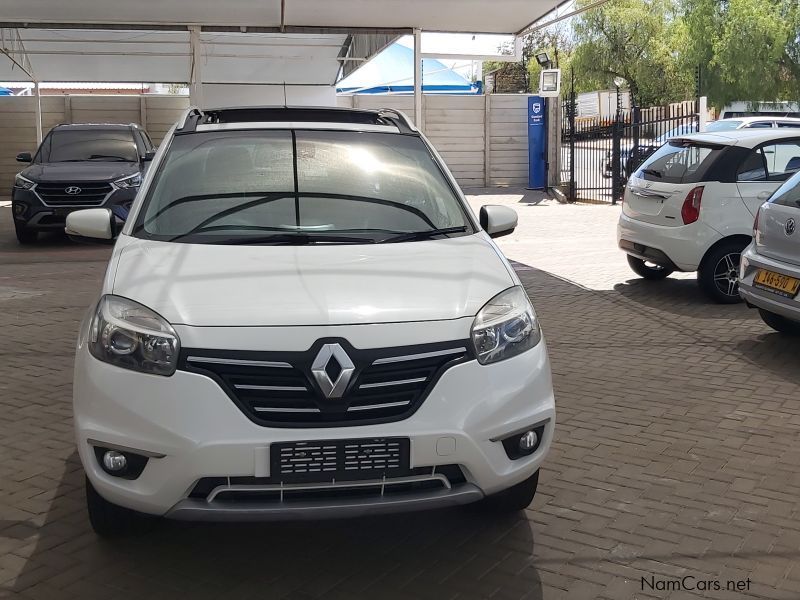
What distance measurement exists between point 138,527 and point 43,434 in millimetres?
1765

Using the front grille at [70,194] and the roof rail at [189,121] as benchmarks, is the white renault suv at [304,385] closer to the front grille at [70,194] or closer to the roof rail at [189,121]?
the roof rail at [189,121]

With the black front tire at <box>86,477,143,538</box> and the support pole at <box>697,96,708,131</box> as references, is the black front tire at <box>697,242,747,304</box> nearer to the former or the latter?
the black front tire at <box>86,477,143,538</box>

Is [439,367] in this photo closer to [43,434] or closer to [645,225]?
[43,434]

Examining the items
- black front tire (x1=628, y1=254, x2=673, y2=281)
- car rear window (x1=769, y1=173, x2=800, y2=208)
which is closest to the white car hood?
car rear window (x1=769, y1=173, x2=800, y2=208)

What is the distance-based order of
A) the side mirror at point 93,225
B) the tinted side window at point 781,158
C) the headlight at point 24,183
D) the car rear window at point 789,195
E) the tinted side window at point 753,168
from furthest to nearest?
the headlight at point 24,183 → the tinted side window at point 781,158 → the tinted side window at point 753,168 → the car rear window at point 789,195 → the side mirror at point 93,225

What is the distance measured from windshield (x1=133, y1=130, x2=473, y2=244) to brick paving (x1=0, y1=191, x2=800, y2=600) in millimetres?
1281

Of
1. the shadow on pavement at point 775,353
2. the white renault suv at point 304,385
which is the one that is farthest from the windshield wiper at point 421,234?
the shadow on pavement at point 775,353

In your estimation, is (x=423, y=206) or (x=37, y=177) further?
(x=37, y=177)

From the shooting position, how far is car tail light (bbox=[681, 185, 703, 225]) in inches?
372

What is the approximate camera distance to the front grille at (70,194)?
14477 millimetres

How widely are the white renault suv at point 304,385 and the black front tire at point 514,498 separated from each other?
0.02 metres

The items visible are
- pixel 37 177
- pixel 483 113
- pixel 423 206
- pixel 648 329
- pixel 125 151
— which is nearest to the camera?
pixel 423 206

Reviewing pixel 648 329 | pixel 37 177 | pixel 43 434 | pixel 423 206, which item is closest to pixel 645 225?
pixel 648 329

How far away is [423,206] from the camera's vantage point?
4.84 metres
